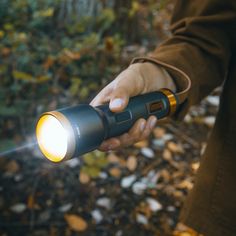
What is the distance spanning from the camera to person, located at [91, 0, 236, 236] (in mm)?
1188

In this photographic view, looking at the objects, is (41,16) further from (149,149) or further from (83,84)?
(149,149)

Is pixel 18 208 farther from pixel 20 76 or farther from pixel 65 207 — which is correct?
pixel 20 76

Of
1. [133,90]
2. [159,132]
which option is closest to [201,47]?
[133,90]

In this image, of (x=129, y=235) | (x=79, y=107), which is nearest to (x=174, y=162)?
(x=129, y=235)

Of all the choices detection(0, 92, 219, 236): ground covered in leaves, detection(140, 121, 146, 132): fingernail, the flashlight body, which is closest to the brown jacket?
the flashlight body

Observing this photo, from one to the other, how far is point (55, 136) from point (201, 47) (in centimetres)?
66

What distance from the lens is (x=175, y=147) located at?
276 cm

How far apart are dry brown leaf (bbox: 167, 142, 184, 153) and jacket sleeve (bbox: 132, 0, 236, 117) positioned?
1.47m

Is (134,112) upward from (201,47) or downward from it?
downward

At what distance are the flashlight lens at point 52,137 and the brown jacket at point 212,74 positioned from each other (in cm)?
47

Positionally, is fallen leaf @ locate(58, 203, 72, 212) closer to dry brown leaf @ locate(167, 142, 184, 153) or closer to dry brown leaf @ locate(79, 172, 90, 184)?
dry brown leaf @ locate(79, 172, 90, 184)

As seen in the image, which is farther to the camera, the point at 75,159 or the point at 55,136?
the point at 75,159

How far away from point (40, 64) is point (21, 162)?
821 millimetres

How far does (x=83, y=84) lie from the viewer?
9.23 ft
